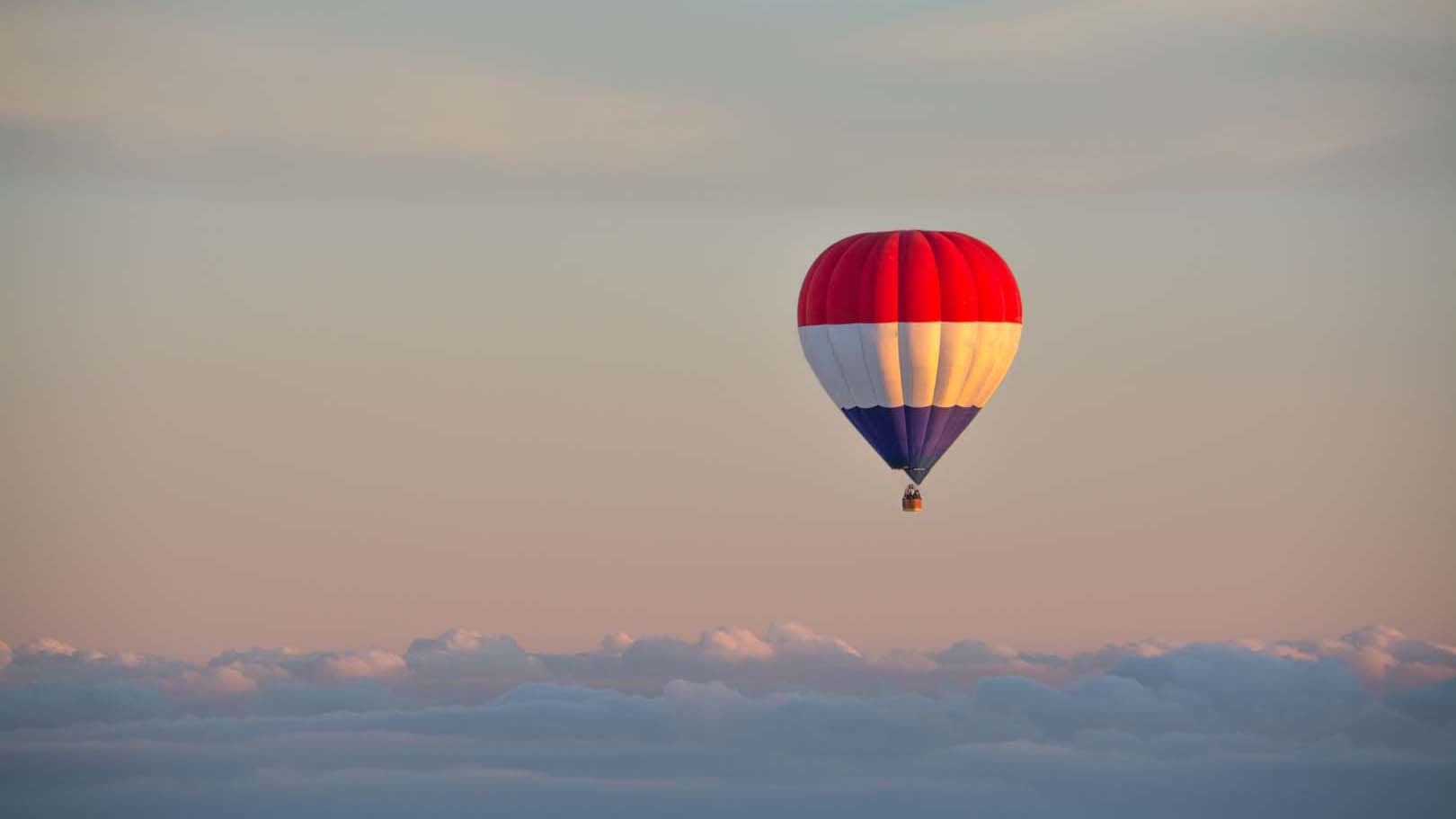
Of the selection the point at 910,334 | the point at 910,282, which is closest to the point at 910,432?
the point at 910,334

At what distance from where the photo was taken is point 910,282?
105 m

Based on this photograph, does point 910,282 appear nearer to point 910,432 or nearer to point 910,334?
point 910,334

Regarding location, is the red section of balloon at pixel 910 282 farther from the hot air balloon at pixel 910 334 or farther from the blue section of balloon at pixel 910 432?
the blue section of balloon at pixel 910 432

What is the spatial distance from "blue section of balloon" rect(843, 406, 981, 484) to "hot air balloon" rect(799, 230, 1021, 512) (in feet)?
0.10

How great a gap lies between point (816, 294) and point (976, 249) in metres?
5.41

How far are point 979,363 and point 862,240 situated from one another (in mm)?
5476

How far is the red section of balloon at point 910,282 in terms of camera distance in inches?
4134

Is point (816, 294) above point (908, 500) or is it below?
above

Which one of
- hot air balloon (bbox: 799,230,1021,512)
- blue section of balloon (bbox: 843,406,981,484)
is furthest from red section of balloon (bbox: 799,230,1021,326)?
blue section of balloon (bbox: 843,406,981,484)

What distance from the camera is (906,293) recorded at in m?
105

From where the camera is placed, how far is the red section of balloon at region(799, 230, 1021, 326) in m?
105

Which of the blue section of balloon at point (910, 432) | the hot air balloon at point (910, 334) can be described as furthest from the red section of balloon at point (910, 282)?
the blue section of balloon at point (910, 432)

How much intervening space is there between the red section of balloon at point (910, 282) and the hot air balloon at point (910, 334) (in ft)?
0.09

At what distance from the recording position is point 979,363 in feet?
349
